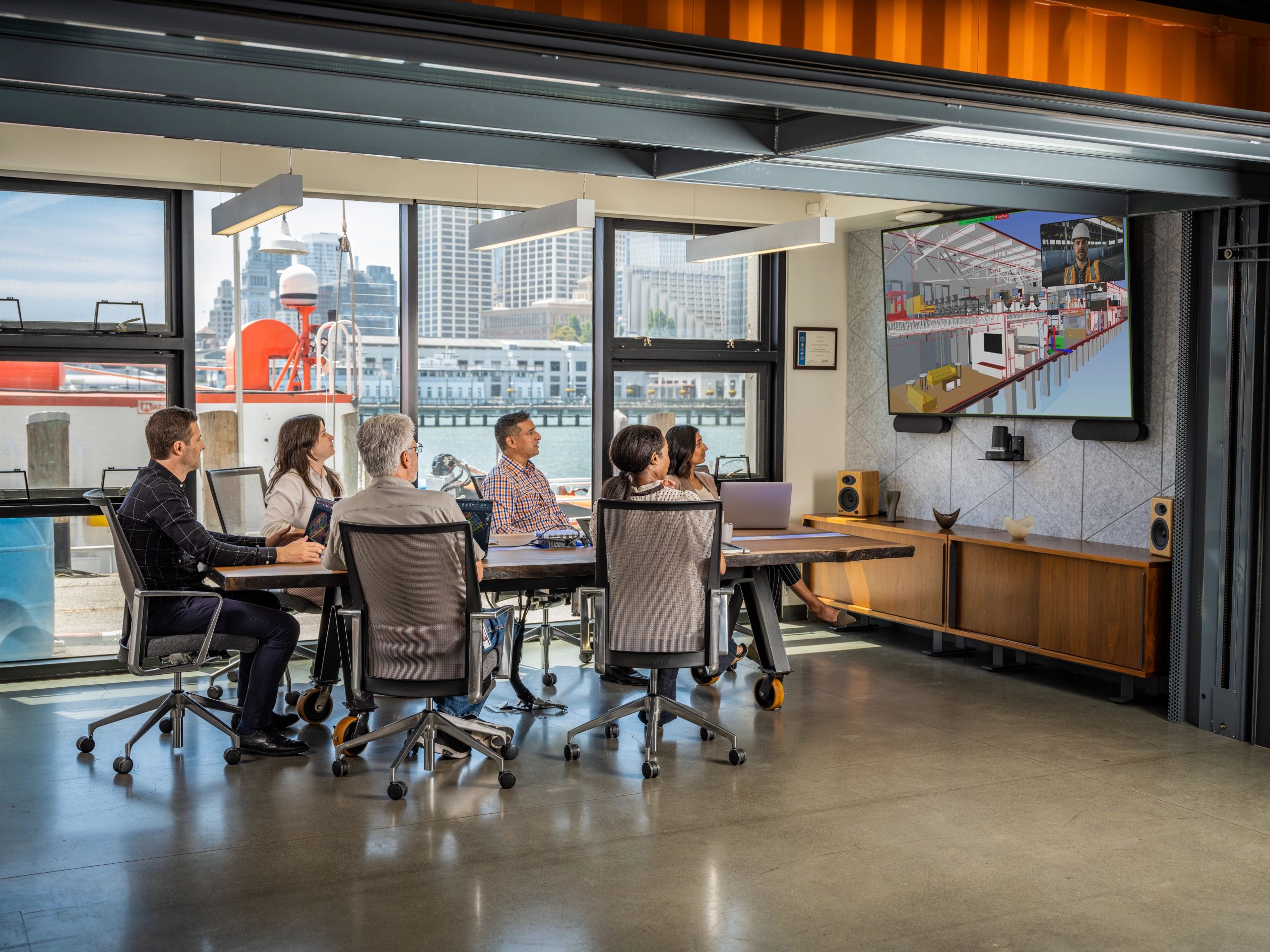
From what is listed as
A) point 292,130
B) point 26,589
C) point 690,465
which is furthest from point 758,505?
point 26,589

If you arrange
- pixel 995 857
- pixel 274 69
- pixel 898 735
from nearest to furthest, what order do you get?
1. pixel 274 69
2. pixel 995 857
3. pixel 898 735

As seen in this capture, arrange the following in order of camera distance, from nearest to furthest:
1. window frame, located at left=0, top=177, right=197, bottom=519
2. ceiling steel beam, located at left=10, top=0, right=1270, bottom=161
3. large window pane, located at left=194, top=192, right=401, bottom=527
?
ceiling steel beam, located at left=10, top=0, right=1270, bottom=161 < window frame, located at left=0, top=177, right=197, bottom=519 < large window pane, located at left=194, top=192, right=401, bottom=527

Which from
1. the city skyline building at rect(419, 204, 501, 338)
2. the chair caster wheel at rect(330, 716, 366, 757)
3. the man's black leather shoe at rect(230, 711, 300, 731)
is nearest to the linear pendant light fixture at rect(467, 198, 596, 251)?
the city skyline building at rect(419, 204, 501, 338)

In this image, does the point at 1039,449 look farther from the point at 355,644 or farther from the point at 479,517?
the point at 355,644

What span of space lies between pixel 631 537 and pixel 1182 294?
9.86ft

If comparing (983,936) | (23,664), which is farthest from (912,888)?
(23,664)

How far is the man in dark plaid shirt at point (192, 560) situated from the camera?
4785 mm

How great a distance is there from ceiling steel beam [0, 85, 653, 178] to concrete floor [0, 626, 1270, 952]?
7.62 ft

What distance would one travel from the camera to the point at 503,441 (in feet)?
20.7

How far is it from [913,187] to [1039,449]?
8.66 feet

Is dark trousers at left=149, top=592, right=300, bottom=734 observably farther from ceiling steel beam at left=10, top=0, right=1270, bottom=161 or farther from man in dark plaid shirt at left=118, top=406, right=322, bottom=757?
ceiling steel beam at left=10, top=0, right=1270, bottom=161

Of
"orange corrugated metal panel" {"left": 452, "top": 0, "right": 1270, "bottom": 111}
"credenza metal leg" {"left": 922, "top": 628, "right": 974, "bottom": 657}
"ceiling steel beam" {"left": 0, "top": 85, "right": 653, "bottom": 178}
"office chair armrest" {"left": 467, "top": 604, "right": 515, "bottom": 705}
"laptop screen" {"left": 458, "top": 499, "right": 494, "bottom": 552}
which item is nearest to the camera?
"orange corrugated metal panel" {"left": 452, "top": 0, "right": 1270, "bottom": 111}

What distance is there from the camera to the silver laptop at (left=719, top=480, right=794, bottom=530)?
6.41 metres

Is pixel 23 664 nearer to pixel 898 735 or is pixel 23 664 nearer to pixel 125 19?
pixel 898 735
